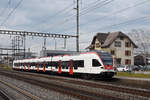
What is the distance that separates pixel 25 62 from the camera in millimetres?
52031

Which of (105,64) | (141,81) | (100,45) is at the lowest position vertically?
(141,81)

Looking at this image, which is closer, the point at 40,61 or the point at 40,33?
the point at 40,33

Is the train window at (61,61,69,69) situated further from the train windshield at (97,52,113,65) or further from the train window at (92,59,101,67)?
the train windshield at (97,52,113,65)

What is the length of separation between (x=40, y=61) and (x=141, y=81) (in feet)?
77.5

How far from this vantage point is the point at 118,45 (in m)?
59.7

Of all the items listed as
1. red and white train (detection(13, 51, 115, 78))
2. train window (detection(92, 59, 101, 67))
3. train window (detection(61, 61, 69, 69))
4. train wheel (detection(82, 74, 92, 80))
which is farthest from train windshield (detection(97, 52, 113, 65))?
train window (detection(61, 61, 69, 69))

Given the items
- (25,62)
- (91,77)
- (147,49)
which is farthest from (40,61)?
(147,49)

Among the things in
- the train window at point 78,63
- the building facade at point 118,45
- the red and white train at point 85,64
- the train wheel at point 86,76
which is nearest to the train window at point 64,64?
the red and white train at point 85,64

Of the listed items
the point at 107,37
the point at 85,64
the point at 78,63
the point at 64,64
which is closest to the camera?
the point at 85,64

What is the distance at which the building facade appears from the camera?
58.5m

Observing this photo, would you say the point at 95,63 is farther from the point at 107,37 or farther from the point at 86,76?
the point at 107,37

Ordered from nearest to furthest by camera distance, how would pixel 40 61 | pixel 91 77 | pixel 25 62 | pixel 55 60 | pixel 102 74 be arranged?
pixel 102 74 < pixel 91 77 < pixel 55 60 < pixel 40 61 < pixel 25 62

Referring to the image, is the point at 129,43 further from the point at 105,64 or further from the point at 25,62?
the point at 105,64

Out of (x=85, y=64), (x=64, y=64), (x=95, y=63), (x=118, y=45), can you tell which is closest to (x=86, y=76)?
(x=85, y=64)
